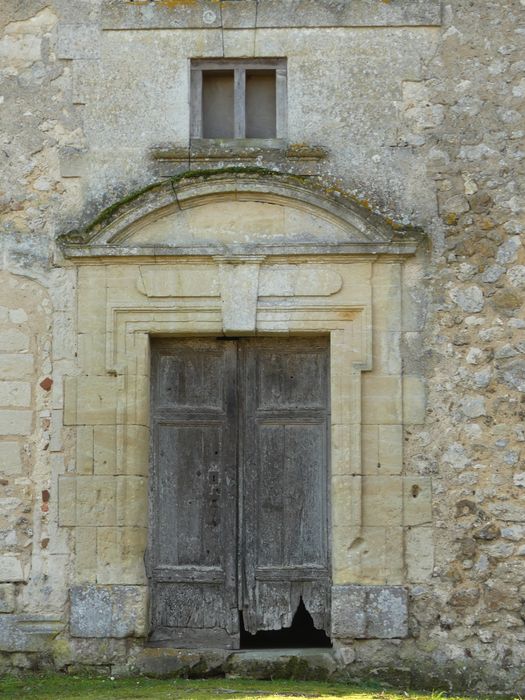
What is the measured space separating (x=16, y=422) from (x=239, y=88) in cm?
239

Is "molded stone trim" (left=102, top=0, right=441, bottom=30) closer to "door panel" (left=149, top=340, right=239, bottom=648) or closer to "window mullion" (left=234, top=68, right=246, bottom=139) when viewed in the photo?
"window mullion" (left=234, top=68, right=246, bottom=139)

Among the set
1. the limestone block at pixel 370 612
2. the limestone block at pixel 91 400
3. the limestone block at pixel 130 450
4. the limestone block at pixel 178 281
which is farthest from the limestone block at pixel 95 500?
the limestone block at pixel 370 612

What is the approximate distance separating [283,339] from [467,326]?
3.58 feet

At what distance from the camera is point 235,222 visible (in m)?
6.87

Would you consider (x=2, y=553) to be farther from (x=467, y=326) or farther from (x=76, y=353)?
(x=467, y=326)

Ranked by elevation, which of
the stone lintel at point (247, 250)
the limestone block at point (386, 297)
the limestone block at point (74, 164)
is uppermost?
the limestone block at point (74, 164)

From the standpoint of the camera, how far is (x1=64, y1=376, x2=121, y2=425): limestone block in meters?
6.77

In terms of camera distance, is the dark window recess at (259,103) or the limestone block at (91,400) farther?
the dark window recess at (259,103)

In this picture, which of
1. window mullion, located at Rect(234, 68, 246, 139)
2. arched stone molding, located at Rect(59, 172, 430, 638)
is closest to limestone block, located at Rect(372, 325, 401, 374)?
arched stone molding, located at Rect(59, 172, 430, 638)

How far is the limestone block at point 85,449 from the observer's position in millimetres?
6734

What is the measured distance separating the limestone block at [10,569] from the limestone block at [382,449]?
2071 millimetres

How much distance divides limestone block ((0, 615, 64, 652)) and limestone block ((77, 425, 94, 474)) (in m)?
0.87

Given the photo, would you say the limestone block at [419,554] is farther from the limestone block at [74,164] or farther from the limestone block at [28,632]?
the limestone block at [74,164]

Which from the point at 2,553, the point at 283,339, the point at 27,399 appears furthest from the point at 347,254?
the point at 2,553
